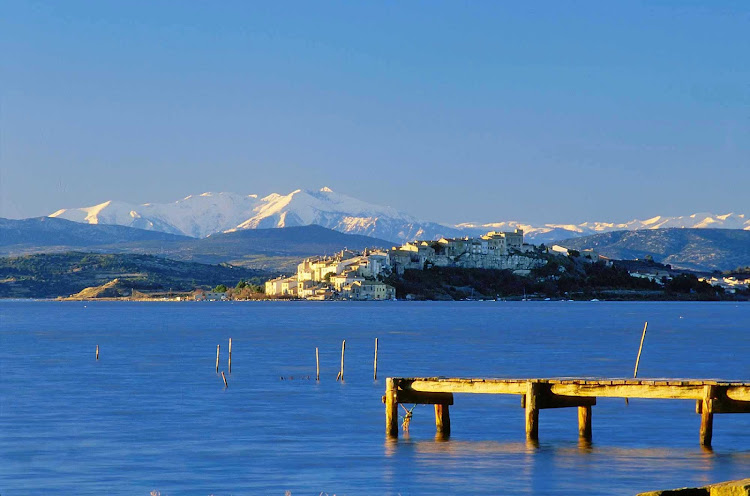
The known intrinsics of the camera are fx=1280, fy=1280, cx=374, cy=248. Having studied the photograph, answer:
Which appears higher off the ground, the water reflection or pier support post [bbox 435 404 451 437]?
pier support post [bbox 435 404 451 437]

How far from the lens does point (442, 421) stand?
40.2 meters

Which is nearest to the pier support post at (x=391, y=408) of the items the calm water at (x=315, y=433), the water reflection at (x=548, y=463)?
the calm water at (x=315, y=433)

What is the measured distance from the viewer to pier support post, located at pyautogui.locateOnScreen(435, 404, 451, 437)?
3978cm

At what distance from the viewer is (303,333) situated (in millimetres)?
126625

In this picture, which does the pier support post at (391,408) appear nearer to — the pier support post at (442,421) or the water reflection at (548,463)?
the water reflection at (548,463)

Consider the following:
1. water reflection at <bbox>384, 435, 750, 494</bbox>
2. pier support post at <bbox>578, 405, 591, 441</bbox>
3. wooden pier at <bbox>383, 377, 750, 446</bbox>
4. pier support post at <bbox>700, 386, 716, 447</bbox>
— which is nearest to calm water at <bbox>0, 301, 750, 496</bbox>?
water reflection at <bbox>384, 435, 750, 494</bbox>

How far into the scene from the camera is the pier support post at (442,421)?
39781 mm

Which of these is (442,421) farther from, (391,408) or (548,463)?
(548,463)

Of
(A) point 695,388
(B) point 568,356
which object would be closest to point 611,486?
(A) point 695,388

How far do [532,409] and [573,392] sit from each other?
1.49 m

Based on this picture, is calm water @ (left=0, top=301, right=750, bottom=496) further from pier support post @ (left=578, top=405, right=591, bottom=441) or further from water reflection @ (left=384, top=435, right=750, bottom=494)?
pier support post @ (left=578, top=405, right=591, bottom=441)

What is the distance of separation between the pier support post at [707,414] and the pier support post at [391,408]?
28.8 feet

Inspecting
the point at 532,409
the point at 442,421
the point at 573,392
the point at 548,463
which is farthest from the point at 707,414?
the point at 442,421

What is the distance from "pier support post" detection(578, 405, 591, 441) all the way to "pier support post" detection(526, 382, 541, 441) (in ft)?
6.85
